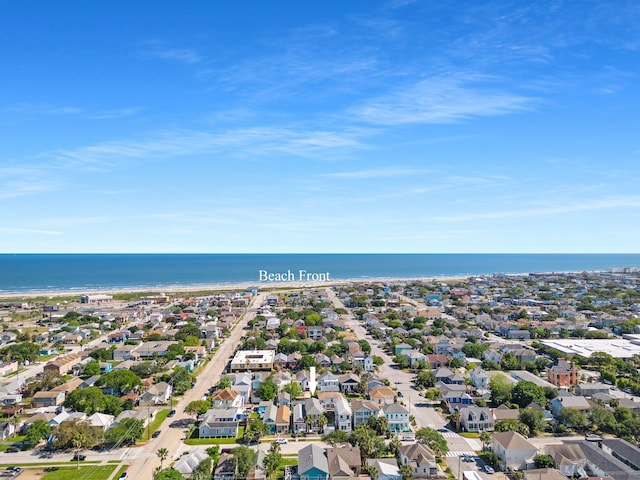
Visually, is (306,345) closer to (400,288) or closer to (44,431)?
(44,431)

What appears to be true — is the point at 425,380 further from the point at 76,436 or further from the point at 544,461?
the point at 76,436

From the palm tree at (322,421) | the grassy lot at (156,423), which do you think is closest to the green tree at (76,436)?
the grassy lot at (156,423)

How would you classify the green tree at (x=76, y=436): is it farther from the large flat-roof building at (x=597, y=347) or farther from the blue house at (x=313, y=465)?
the large flat-roof building at (x=597, y=347)

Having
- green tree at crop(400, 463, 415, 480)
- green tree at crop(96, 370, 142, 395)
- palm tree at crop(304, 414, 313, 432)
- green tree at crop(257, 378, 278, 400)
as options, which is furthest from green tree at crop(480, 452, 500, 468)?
green tree at crop(96, 370, 142, 395)

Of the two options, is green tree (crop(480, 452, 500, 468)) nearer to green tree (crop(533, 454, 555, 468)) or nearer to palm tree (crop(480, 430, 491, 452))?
palm tree (crop(480, 430, 491, 452))

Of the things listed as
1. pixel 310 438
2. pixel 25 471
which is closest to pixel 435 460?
pixel 310 438

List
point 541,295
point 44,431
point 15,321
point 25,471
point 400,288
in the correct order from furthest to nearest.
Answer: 1. point 400,288
2. point 541,295
3. point 15,321
4. point 44,431
5. point 25,471
